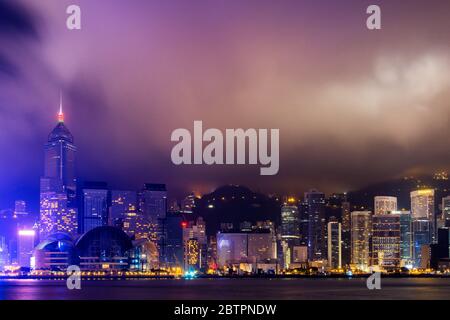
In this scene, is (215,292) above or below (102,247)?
below

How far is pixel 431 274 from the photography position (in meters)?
176

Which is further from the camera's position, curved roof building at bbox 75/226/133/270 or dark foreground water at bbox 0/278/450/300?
curved roof building at bbox 75/226/133/270

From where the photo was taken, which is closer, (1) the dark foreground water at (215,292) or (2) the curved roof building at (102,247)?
(1) the dark foreground water at (215,292)

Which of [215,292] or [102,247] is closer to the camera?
[215,292]
